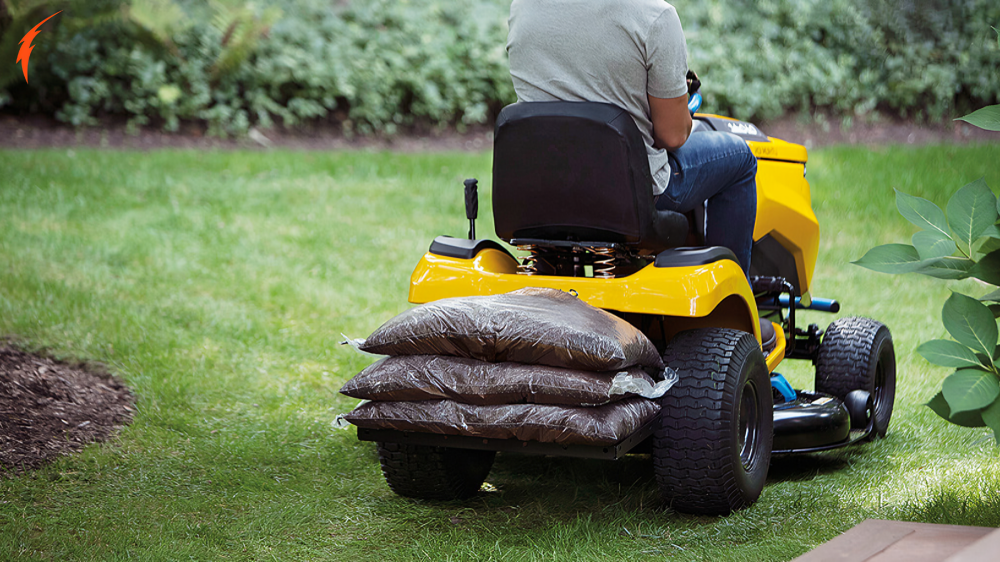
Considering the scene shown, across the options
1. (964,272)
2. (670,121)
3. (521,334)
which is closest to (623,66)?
(670,121)

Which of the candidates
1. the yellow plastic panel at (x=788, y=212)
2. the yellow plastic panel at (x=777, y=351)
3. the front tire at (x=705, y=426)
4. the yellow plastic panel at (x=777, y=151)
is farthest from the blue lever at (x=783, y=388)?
the yellow plastic panel at (x=777, y=151)

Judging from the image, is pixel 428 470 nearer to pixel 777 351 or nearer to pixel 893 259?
pixel 777 351

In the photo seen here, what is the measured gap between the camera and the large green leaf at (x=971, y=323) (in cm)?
251

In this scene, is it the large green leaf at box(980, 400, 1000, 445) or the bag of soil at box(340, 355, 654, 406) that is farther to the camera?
the bag of soil at box(340, 355, 654, 406)

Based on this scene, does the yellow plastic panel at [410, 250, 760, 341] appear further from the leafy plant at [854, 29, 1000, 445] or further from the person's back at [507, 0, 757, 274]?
the leafy plant at [854, 29, 1000, 445]

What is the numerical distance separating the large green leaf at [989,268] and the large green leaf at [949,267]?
17mm

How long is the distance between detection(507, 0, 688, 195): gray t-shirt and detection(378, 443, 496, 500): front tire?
112 cm

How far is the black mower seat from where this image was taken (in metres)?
2.86

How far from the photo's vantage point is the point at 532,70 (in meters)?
2.97

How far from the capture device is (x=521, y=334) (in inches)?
105

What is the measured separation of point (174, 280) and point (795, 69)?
7154 mm

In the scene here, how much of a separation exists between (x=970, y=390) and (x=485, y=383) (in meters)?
1.24

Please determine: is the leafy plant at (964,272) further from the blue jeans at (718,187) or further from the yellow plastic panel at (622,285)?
the blue jeans at (718,187)

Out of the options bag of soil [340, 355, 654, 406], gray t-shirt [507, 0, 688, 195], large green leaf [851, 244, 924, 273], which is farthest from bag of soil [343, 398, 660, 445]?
gray t-shirt [507, 0, 688, 195]
